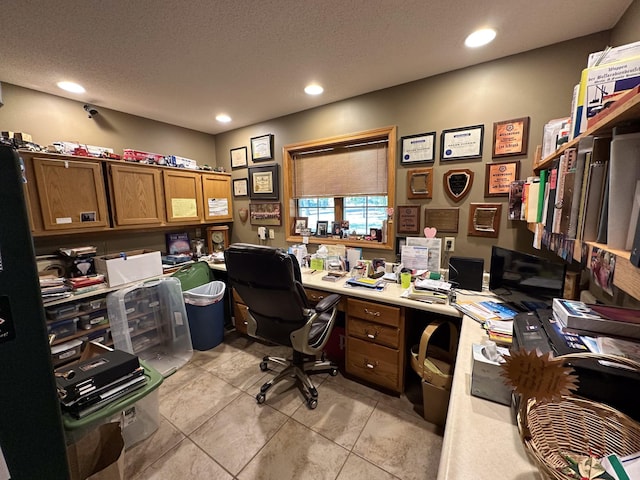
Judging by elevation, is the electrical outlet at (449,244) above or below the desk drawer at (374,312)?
above

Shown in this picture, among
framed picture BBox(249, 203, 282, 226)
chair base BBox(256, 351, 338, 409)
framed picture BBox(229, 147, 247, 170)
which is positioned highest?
framed picture BBox(229, 147, 247, 170)

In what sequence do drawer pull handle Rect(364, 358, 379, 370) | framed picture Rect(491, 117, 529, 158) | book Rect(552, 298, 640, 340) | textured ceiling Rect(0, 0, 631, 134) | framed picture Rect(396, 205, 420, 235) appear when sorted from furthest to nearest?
1. framed picture Rect(396, 205, 420, 235)
2. drawer pull handle Rect(364, 358, 379, 370)
3. framed picture Rect(491, 117, 529, 158)
4. textured ceiling Rect(0, 0, 631, 134)
5. book Rect(552, 298, 640, 340)

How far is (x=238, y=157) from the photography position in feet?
10.7

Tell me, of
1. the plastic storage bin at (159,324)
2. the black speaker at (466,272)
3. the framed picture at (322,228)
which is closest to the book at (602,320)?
the black speaker at (466,272)

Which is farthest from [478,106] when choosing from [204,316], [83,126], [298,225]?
[83,126]

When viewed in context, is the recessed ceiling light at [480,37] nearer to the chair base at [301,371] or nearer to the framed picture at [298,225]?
the framed picture at [298,225]

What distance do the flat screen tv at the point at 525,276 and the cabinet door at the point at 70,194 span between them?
3.26 metres

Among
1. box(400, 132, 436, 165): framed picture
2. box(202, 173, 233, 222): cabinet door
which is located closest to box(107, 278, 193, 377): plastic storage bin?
box(202, 173, 233, 222): cabinet door

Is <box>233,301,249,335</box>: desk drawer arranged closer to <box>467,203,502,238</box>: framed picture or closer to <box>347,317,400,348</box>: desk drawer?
<box>347,317,400,348</box>: desk drawer

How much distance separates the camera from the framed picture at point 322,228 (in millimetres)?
2828

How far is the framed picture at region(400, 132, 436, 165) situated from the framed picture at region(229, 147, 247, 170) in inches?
77.6

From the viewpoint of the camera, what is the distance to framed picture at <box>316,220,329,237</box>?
283 cm

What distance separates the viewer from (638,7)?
1.22 meters

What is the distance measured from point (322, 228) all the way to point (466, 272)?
59.0 inches
